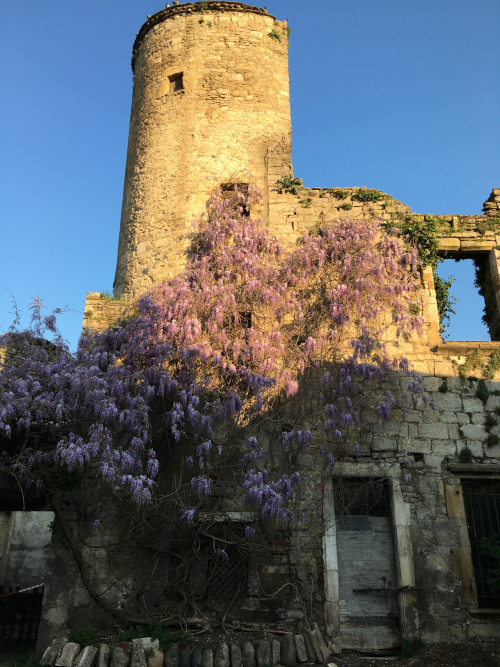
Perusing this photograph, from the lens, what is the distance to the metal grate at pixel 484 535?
7.49 m

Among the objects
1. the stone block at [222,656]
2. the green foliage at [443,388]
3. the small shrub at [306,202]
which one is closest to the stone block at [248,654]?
the stone block at [222,656]

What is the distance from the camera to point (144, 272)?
10.1m

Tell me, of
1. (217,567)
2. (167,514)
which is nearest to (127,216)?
(167,514)

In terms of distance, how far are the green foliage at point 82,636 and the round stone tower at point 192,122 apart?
5.10 m

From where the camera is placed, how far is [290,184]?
1010cm

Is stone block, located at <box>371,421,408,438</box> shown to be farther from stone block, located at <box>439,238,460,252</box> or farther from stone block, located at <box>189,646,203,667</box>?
stone block, located at <box>189,646,203,667</box>

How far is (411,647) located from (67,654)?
394 cm

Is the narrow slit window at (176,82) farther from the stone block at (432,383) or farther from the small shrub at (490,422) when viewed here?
the small shrub at (490,422)

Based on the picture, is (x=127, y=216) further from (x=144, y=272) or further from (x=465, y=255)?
(x=465, y=255)

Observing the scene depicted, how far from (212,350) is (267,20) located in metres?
7.52

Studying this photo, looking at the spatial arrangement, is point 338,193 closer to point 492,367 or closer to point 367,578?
point 492,367

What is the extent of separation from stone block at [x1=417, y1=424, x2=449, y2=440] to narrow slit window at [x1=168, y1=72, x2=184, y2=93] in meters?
7.69

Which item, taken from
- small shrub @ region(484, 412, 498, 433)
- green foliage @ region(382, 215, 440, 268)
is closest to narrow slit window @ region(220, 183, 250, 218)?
green foliage @ region(382, 215, 440, 268)

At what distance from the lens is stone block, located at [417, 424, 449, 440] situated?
819 cm
